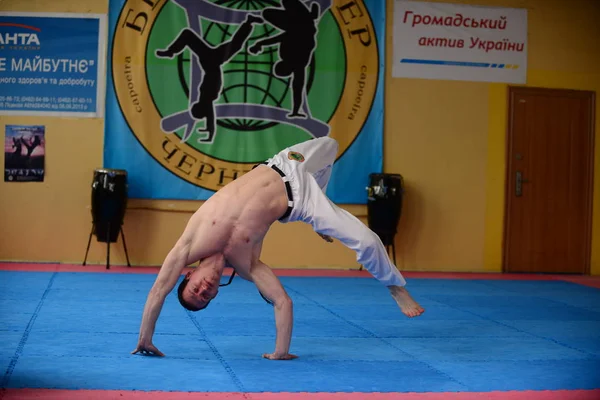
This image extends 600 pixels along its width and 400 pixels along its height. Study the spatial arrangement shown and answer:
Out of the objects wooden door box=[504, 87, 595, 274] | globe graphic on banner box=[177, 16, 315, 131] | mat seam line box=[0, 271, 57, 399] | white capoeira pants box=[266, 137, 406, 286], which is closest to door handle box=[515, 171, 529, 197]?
wooden door box=[504, 87, 595, 274]

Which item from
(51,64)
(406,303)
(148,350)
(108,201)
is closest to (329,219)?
(406,303)

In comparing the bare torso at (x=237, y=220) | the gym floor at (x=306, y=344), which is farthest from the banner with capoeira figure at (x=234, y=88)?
the bare torso at (x=237, y=220)

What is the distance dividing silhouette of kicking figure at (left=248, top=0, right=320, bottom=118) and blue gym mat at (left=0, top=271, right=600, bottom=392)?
2.70m

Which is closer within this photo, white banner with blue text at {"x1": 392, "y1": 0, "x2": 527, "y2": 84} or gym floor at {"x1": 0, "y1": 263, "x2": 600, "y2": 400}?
gym floor at {"x1": 0, "y1": 263, "x2": 600, "y2": 400}

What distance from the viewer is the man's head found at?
390 centimetres

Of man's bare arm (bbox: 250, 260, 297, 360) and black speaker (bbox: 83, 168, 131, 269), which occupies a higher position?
black speaker (bbox: 83, 168, 131, 269)

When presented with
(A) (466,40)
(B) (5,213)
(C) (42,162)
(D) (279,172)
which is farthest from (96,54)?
(D) (279,172)

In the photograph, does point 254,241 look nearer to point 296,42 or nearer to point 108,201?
point 108,201

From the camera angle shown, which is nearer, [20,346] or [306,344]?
[20,346]

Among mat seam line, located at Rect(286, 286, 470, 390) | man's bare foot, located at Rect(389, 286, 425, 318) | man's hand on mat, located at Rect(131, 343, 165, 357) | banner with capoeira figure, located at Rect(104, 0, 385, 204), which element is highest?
banner with capoeira figure, located at Rect(104, 0, 385, 204)

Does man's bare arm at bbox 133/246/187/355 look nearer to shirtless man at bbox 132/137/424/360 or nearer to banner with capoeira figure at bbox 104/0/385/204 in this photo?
shirtless man at bbox 132/137/424/360

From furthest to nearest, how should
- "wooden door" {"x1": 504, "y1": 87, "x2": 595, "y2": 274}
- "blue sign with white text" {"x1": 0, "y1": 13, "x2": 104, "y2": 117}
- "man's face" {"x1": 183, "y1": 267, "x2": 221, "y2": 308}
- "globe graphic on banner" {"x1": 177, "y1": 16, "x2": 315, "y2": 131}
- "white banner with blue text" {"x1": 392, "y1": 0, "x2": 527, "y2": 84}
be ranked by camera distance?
"wooden door" {"x1": 504, "y1": 87, "x2": 595, "y2": 274}, "white banner with blue text" {"x1": 392, "y1": 0, "x2": 527, "y2": 84}, "globe graphic on banner" {"x1": 177, "y1": 16, "x2": 315, "y2": 131}, "blue sign with white text" {"x1": 0, "y1": 13, "x2": 104, "y2": 117}, "man's face" {"x1": 183, "y1": 267, "x2": 221, "y2": 308}

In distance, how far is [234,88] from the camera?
8.88m

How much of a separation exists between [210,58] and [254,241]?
5.08m
